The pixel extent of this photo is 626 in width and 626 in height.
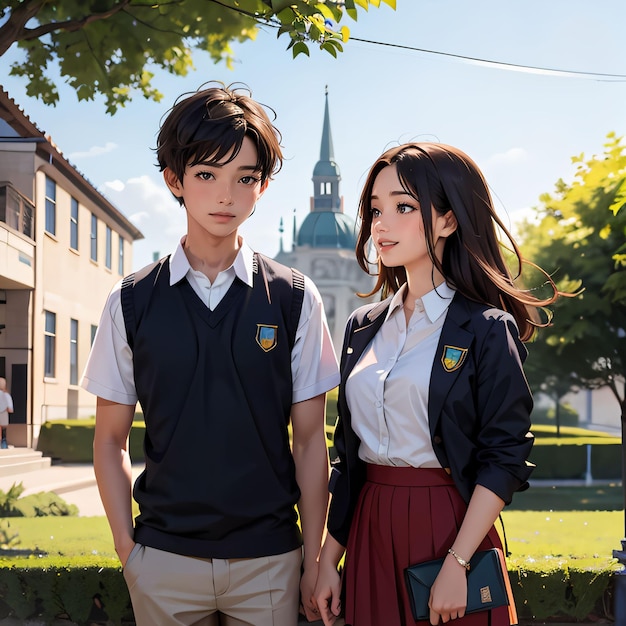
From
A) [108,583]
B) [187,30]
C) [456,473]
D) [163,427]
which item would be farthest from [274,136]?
[187,30]

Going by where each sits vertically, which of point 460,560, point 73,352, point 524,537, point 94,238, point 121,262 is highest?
point 94,238

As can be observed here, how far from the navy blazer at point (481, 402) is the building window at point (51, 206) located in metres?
3.91

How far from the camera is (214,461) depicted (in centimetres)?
207

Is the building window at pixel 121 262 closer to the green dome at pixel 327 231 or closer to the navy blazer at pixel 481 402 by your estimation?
the green dome at pixel 327 231

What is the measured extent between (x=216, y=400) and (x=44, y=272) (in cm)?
358

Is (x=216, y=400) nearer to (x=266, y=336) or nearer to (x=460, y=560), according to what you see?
(x=266, y=336)

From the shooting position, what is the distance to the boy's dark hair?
2088 millimetres

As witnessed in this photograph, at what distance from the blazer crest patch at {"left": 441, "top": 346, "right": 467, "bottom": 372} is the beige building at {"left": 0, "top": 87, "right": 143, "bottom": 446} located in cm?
371

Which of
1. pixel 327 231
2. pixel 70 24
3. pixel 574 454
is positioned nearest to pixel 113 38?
pixel 70 24

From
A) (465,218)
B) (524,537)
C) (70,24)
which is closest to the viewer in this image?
(465,218)

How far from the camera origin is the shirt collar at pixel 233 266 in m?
2.19

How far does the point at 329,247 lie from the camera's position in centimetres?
728

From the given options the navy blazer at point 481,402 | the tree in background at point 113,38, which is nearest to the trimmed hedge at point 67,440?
the tree in background at point 113,38

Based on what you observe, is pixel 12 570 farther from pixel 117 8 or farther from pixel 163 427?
pixel 117 8
